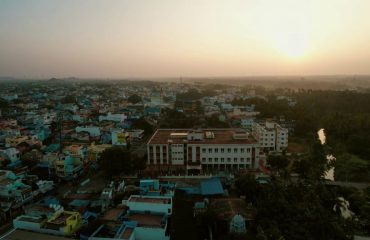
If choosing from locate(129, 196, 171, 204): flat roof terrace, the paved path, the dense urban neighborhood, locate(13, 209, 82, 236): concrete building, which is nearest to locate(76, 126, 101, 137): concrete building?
the dense urban neighborhood

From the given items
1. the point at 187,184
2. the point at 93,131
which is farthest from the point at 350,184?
the point at 93,131

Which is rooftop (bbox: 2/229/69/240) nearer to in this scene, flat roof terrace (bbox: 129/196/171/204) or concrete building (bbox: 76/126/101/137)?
flat roof terrace (bbox: 129/196/171/204)

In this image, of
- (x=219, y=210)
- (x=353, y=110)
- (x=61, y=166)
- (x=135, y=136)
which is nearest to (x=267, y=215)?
(x=219, y=210)

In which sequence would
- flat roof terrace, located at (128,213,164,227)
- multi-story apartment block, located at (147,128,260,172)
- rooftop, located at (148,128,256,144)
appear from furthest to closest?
1. rooftop, located at (148,128,256,144)
2. multi-story apartment block, located at (147,128,260,172)
3. flat roof terrace, located at (128,213,164,227)

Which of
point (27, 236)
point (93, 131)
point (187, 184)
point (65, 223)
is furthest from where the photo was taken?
point (93, 131)

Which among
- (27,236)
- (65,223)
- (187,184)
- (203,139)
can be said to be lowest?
(187,184)

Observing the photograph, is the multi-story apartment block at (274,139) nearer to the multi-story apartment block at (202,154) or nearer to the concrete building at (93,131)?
the multi-story apartment block at (202,154)

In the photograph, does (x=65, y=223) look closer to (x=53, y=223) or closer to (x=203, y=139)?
(x=53, y=223)

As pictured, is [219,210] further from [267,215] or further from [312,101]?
[312,101]
